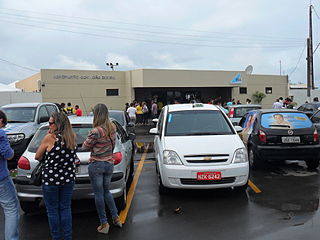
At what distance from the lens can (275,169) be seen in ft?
24.9

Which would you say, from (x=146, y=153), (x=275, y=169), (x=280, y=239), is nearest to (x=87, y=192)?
(x=280, y=239)

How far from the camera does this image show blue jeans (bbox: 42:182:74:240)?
3.49 m

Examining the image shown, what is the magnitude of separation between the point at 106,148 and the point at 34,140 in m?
1.55

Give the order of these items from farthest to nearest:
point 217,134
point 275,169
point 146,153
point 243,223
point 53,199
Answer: point 146,153
point 275,169
point 217,134
point 243,223
point 53,199

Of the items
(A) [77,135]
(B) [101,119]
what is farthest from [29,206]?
(B) [101,119]

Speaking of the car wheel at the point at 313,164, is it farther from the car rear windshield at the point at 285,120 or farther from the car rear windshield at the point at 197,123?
the car rear windshield at the point at 197,123

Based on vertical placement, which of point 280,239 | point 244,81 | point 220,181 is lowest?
point 280,239

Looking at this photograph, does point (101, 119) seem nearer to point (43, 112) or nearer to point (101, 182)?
point (101, 182)

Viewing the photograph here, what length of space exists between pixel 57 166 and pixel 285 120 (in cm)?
546

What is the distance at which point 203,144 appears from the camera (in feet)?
18.0

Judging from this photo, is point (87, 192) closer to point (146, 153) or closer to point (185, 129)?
point (185, 129)

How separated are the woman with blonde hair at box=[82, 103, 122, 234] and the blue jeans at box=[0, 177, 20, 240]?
37.5 inches

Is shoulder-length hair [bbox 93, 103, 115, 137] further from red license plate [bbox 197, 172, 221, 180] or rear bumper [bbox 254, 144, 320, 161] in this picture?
rear bumper [bbox 254, 144, 320, 161]

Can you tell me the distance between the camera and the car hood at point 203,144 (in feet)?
17.3
